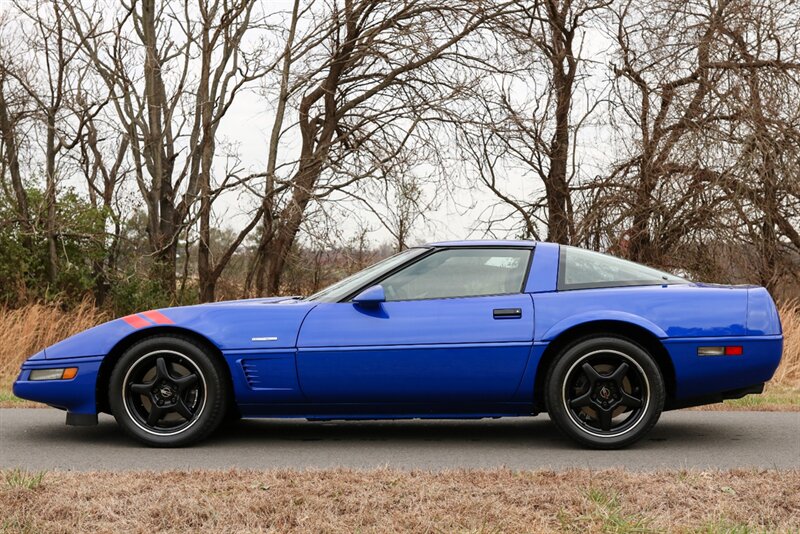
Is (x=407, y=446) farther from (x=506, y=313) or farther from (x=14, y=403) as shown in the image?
(x=14, y=403)

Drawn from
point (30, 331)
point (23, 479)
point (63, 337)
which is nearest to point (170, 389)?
point (23, 479)

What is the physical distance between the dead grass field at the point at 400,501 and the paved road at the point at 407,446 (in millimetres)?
651

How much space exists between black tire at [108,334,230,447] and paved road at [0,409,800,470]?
149mm

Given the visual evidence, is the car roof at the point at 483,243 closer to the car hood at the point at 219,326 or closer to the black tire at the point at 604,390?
the black tire at the point at 604,390

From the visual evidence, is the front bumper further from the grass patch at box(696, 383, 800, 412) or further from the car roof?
the grass patch at box(696, 383, 800, 412)

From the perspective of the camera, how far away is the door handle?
20.3 ft

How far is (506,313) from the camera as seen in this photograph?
6.20 meters

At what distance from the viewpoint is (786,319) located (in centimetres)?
1324

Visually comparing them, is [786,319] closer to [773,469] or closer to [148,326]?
[773,469]

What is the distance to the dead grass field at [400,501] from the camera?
161 inches

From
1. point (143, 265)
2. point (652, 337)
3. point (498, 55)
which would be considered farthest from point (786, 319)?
point (143, 265)

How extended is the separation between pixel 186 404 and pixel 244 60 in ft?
37.9

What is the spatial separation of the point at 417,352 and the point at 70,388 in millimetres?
2303

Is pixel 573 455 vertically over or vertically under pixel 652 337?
under
